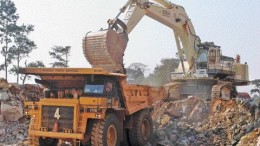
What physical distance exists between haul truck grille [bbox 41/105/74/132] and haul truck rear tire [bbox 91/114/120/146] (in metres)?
0.59

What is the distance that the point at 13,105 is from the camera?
592 inches

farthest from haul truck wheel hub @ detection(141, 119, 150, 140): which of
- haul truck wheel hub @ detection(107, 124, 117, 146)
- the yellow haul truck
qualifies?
haul truck wheel hub @ detection(107, 124, 117, 146)

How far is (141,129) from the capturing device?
11.1 meters

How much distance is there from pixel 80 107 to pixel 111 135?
1107 mm

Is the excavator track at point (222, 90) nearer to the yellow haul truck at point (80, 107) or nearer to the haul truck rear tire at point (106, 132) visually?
the yellow haul truck at point (80, 107)

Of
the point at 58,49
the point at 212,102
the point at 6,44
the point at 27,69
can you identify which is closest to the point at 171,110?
the point at 212,102

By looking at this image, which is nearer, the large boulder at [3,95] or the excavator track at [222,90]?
the large boulder at [3,95]

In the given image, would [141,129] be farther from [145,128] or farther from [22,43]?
[22,43]

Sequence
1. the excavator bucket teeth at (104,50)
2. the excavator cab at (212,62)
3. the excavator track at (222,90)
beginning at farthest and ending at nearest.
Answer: the excavator cab at (212,62) < the excavator track at (222,90) < the excavator bucket teeth at (104,50)

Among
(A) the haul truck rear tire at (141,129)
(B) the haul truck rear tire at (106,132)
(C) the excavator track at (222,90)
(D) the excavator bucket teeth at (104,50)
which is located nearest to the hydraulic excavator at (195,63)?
(C) the excavator track at (222,90)

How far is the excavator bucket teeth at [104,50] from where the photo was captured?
12096 mm

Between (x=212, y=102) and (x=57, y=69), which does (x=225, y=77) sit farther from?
(x=57, y=69)

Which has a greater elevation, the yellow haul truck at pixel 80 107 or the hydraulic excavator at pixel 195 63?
the hydraulic excavator at pixel 195 63

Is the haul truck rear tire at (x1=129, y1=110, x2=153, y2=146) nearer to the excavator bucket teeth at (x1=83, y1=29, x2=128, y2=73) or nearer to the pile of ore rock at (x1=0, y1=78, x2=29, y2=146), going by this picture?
the excavator bucket teeth at (x1=83, y1=29, x2=128, y2=73)
